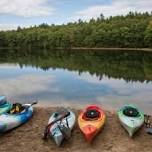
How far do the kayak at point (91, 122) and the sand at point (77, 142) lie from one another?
1.10 ft

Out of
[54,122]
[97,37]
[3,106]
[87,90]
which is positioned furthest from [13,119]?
[97,37]

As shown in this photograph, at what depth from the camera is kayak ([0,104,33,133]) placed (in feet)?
49.3

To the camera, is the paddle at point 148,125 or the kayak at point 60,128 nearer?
the kayak at point 60,128

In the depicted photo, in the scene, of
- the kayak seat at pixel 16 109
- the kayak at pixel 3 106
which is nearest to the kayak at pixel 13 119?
the kayak seat at pixel 16 109

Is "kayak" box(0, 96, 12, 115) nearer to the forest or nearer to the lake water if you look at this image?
the lake water

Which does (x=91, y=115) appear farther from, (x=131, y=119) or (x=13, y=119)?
(x=13, y=119)

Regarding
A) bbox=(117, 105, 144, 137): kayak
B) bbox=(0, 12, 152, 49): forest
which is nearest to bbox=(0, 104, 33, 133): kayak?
bbox=(117, 105, 144, 137): kayak

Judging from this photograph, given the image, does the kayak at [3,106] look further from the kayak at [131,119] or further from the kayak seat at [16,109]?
the kayak at [131,119]

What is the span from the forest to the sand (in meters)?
78.7

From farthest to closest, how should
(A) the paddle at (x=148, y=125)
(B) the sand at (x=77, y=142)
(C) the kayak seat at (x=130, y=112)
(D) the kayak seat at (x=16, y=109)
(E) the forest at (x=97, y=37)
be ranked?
(E) the forest at (x=97, y=37) → (D) the kayak seat at (x=16, y=109) → (C) the kayak seat at (x=130, y=112) → (A) the paddle at (x=148, y=125) → (B) the sand at (x=77, y=142)

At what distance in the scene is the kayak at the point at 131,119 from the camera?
1468cm

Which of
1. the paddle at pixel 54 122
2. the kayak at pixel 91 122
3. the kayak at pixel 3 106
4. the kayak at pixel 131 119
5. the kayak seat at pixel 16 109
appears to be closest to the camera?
the kayak at pixel 91 122

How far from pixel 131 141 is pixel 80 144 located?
225cm

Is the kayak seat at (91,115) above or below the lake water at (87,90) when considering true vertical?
above
